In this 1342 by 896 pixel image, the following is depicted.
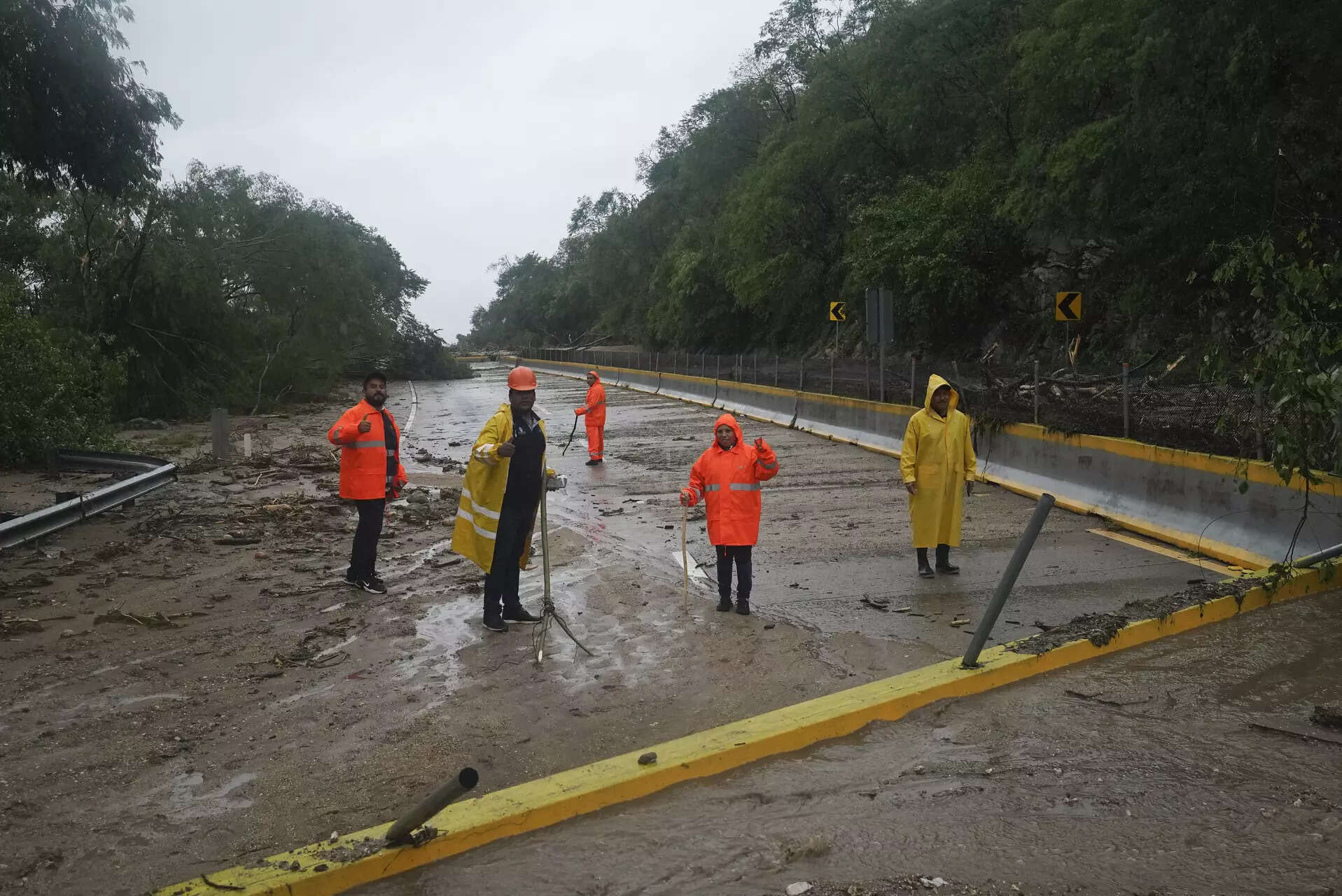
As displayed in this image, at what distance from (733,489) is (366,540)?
307 centimetres

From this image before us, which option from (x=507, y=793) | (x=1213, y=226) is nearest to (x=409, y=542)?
(x=507, y=793)

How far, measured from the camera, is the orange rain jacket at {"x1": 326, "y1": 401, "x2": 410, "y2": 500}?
8938 mm

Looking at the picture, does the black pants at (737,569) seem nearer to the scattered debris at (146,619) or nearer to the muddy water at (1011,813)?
the muddy water at (1011,813)

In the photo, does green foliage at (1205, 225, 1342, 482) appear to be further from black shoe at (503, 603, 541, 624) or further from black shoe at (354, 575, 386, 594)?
black shoe at (354, 575, 386, 594)

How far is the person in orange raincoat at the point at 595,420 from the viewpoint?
1762 centimetres

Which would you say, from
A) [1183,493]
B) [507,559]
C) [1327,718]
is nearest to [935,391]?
[1183,493]

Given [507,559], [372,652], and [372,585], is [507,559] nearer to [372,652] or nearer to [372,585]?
[372,652]

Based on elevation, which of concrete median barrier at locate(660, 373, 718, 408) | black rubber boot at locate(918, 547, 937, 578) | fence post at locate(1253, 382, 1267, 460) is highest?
Answer: fence post at locate(1253, 382, 1267, 460)

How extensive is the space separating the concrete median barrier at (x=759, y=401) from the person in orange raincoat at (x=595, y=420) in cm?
734

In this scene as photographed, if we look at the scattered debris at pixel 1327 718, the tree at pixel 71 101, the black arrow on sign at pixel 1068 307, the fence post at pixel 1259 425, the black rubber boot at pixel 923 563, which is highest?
the tree at pixel 71 101

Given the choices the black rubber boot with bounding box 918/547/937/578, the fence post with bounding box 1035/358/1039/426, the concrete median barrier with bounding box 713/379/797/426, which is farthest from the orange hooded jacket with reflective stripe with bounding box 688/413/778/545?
the concrete median barrier with bounding box 713/379/797/426

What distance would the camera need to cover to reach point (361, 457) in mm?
8969

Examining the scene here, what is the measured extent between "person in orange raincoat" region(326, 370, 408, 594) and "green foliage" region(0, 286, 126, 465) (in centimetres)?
1039

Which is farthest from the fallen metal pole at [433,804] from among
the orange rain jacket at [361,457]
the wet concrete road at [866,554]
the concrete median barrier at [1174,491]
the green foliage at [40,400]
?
the green foliage at [40,400]
